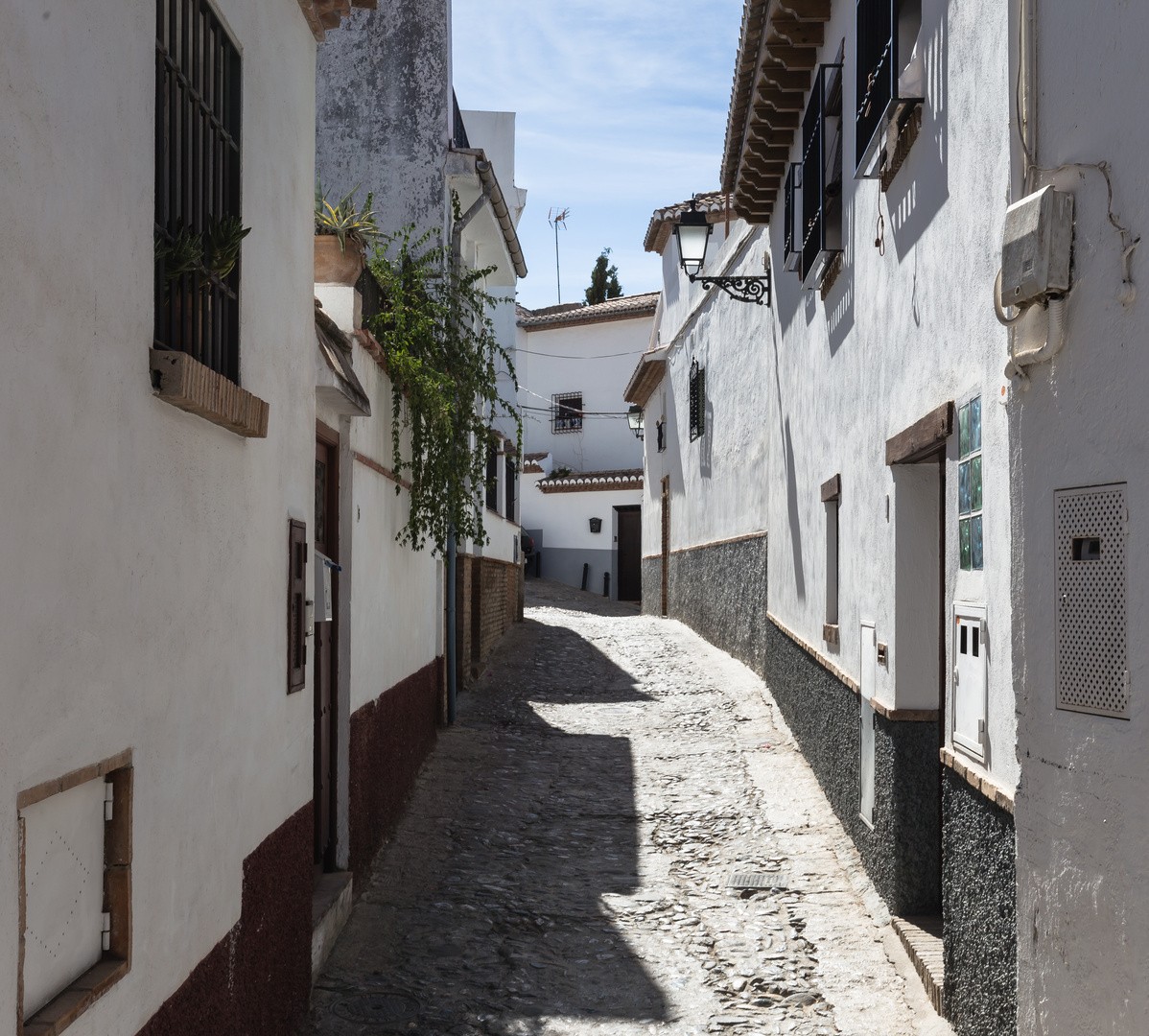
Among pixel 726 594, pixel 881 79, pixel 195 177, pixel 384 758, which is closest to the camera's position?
pixel 195 177

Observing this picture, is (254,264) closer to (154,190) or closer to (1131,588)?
(154,190)

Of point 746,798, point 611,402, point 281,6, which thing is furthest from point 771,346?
point 611,402

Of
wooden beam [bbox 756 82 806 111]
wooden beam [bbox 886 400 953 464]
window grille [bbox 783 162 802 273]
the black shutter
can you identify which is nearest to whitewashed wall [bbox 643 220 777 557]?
window grille [bbox 783 162 802 273]

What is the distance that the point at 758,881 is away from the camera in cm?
650

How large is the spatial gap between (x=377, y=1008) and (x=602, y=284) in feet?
110

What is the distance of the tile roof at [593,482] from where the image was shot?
2741 cm

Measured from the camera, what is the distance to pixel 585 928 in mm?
5953

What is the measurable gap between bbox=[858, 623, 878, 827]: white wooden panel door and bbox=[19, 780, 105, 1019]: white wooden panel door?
13.3ft

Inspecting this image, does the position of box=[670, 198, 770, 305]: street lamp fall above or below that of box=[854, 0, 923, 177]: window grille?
above

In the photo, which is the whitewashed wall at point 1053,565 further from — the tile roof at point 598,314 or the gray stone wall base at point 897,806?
the tile roof at point 598,314

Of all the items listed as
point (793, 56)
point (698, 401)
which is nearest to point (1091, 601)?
point (793, 56)

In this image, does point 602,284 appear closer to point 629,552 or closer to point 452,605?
point 629,552

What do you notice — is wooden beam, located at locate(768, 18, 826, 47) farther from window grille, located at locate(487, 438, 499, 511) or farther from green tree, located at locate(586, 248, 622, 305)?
green tree, located at locate(586, 248, 622, 305)

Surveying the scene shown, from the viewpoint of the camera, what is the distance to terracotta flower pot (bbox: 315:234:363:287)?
6.34m
